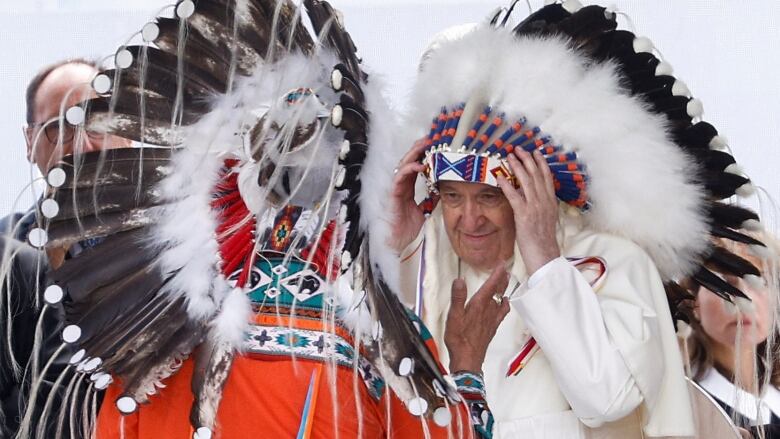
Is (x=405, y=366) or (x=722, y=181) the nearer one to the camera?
(x=405, y=366)

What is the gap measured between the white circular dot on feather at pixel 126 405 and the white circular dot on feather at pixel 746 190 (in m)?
1.63

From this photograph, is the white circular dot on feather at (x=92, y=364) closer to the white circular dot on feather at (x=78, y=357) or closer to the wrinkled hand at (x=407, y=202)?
the white circular dot on feather at (x=78, y=357)

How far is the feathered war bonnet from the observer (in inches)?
107

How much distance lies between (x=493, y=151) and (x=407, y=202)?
330 mm

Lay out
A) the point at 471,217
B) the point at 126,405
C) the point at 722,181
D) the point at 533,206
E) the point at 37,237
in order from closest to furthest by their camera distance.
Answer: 1. the point at 126,405
2. the point at 37,237
3. the point at 533,206
4. the point at 471,217
5. the point at 722,181

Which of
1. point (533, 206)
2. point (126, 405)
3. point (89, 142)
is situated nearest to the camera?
point (126, 405)

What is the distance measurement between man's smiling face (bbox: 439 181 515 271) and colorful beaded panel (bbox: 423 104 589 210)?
7 cm

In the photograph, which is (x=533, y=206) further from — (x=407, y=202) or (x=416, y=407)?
(x=416, y=407)

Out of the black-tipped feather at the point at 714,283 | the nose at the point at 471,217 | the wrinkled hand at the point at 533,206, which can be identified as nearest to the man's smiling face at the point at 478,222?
the nose at the point at 471,217

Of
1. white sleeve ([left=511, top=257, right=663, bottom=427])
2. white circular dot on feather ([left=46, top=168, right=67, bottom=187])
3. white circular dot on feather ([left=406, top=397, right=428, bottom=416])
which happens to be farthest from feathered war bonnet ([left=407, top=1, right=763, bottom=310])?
white circular dot on feather ([left=46, top=168, right=67, bottom=187])

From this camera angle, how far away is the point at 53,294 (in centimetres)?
226

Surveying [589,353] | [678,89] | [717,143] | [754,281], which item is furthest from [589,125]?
[754,281]

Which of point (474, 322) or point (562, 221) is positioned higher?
point (562, 221)

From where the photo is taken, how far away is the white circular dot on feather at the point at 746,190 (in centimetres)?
295
